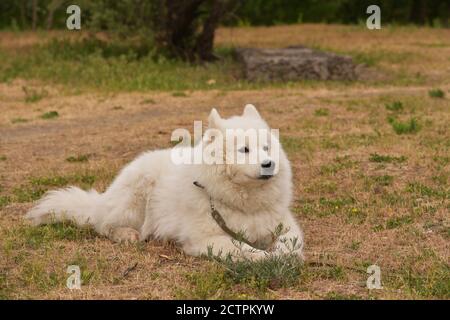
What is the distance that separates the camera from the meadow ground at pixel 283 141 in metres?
5.46

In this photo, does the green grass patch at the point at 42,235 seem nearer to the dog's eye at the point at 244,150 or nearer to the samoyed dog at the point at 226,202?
the samoyed dog at the point at 226,202

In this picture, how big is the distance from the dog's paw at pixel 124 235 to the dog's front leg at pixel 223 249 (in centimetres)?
67


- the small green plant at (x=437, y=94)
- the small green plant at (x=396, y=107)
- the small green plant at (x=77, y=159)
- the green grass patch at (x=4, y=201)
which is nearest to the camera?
the green grass patch at (x=4, y=201)

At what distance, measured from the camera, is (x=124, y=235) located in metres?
6.71

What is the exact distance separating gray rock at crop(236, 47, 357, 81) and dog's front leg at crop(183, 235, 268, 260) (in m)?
11.7

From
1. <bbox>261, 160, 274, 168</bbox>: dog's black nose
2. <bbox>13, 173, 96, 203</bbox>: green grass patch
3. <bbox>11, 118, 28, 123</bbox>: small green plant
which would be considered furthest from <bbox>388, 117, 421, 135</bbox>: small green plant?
<bbox>11, 118, 28, 123</bbox>: small green plant

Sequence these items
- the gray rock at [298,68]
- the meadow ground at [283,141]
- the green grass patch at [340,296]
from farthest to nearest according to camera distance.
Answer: the gray rock at [298,68], the meadow ground at [283,141], the green grass patch at [340,296]

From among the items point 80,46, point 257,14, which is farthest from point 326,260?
point 257,14

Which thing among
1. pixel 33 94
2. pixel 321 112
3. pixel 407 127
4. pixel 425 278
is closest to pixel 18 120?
pixel 33 94

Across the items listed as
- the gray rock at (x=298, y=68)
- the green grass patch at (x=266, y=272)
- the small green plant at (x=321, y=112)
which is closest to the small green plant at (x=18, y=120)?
the small green plant at (x=321, y=112)

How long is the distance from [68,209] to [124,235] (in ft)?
2.34

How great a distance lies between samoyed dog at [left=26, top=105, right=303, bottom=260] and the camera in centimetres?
582
